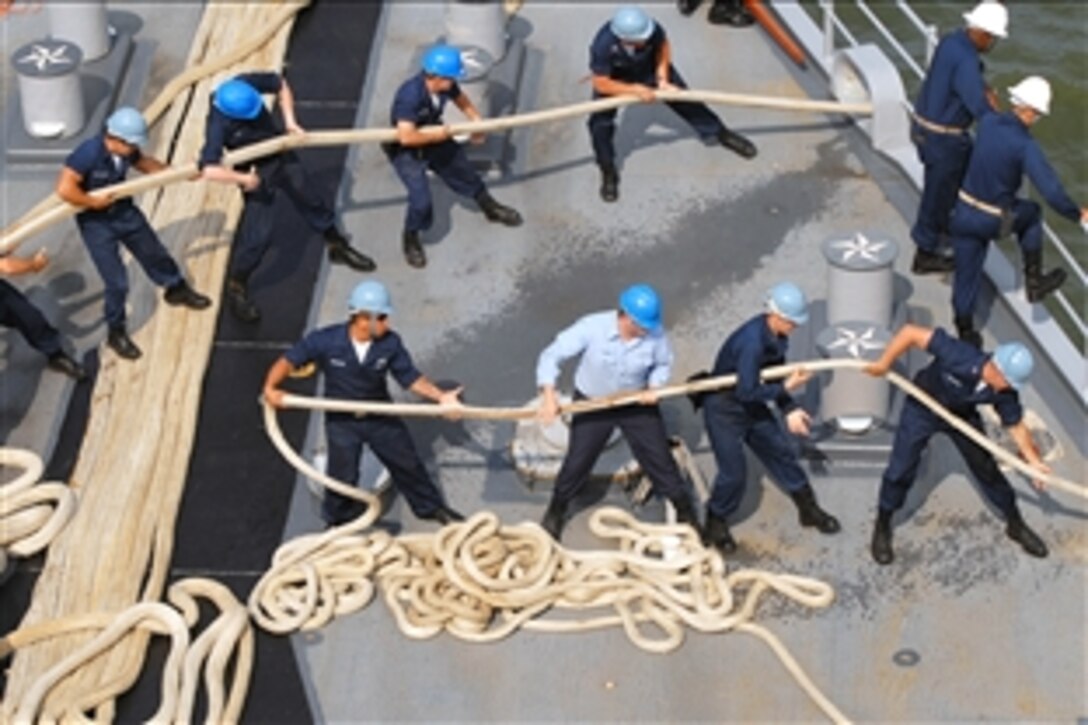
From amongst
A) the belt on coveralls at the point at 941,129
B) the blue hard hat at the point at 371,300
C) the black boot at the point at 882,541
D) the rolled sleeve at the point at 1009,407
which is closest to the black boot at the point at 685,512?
the black boot at the point at 882,541

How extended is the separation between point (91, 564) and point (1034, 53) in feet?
39.0

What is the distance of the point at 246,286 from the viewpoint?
14133 millimetres

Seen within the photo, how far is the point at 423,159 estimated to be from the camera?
46.8 feet

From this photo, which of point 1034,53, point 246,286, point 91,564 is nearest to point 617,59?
point 246,286

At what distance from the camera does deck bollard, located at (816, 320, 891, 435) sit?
41.2 feet

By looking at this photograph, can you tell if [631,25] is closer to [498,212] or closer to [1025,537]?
[498,212]

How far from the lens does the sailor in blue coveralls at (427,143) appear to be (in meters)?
13.9

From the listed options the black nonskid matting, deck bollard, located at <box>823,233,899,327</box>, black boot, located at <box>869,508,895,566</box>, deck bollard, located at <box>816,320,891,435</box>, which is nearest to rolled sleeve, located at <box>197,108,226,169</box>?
the black nonskid matting

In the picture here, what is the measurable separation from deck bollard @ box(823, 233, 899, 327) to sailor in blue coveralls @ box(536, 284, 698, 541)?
159cm

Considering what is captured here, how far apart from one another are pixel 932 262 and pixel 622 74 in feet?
7.73

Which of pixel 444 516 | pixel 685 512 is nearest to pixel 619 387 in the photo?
pixel 685 512

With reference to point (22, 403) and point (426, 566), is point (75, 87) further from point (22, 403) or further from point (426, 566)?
point (426, 566)

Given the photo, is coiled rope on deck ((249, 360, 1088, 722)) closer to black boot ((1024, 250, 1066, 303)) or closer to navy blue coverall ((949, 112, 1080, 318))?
navy blue coverall ((949, 112, 1080, 318))

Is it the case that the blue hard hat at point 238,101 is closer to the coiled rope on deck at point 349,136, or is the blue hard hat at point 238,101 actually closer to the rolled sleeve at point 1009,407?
the coiled rope on deck at point 349,136
